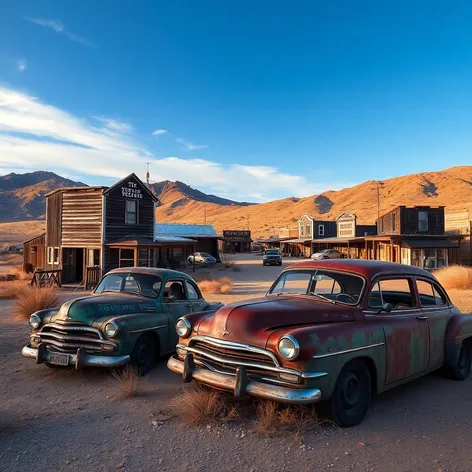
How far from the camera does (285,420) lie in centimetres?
426

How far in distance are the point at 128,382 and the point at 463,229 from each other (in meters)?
38.6

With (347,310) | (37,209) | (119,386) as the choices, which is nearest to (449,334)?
(347,310)

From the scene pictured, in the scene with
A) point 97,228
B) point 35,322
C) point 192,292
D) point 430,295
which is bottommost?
point 35,322

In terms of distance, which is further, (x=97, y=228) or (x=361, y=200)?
(x=361, y=200)

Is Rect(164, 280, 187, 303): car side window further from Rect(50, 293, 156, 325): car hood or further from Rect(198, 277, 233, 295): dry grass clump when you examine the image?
Rect(198, 277, 233, 295): dry grass clump

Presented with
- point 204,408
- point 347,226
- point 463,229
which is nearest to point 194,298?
point 204,408

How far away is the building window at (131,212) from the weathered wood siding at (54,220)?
381cm

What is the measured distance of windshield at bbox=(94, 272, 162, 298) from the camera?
7.04 metres

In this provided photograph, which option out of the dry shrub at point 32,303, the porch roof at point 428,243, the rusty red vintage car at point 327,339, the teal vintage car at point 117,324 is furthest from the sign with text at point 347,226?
the rusty red vintage car at point 327,339

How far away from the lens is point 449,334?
5945mm

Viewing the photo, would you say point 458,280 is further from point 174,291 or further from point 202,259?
point 202,259

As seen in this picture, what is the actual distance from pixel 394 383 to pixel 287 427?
152 cm

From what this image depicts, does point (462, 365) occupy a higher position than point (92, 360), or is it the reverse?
point (92, 360)

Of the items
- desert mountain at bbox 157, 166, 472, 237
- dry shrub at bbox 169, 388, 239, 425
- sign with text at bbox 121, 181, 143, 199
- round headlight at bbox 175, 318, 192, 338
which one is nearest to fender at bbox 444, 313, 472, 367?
dry shrub at bbox 169, 388, 239, 425
